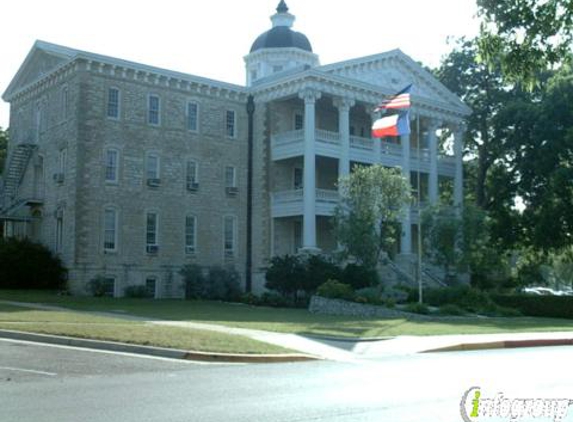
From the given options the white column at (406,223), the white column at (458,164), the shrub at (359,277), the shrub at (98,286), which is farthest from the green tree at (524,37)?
the white column at (458,164)

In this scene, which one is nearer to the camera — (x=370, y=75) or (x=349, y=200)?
(x=349, y=200)

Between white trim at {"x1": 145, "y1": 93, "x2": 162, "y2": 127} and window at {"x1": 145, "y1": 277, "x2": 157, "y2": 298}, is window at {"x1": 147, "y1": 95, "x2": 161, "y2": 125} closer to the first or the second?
white trim at {"x1": 145, "y1": 93, "x2": 162, "y2": 127}

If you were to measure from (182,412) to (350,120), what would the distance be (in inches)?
1544

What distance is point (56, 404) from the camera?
381 inches

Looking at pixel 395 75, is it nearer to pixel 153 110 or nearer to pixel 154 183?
pixel 153 110

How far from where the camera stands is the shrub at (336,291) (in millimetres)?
31734

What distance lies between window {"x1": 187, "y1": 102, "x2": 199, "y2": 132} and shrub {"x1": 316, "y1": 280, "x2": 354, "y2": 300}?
1331 centimetres

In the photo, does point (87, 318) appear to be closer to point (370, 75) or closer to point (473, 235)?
point (473, 235)

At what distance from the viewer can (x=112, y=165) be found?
125 feet

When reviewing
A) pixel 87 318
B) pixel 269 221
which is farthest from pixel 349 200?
pixel 87 318

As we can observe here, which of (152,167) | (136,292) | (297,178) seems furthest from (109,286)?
(297,178)

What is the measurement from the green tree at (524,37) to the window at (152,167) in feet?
95.7

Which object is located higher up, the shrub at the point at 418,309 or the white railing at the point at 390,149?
the white railing at the point at 390,149

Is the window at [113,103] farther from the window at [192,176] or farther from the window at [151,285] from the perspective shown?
the window at [151,285]
